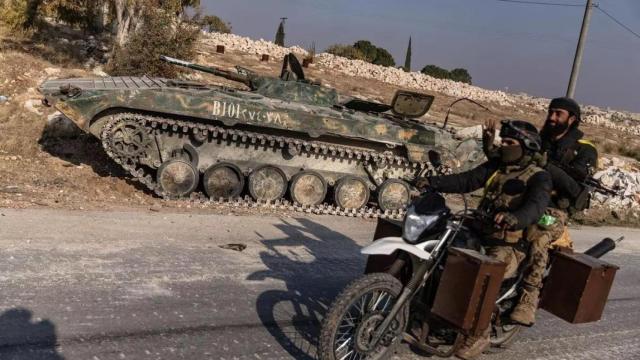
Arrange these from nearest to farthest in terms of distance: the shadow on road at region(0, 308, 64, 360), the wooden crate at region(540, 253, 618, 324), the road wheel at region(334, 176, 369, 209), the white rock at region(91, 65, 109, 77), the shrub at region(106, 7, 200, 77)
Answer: the shadow on road at region(0, 308, 64, 360) < the wooden crate at region(540, 253, 618, 324) < the road wheel at region(334, 176, 369, 209) < the shrub at region(106, 7, 200, 77) < the white rock at region(91, 65, 109, 77)

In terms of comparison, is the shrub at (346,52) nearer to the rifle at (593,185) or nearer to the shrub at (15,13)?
the shrub at (15,13)

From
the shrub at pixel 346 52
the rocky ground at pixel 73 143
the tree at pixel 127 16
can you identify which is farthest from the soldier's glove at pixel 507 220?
the shrub at pixel 346 52

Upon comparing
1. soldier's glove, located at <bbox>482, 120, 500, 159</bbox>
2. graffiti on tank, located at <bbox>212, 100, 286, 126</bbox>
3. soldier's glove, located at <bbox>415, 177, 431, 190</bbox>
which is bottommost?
graffiti on tank, located at <bbox>212, 100, 286, 126</bbox>

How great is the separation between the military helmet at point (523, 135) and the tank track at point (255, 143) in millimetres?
5221

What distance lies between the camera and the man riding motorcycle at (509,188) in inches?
167

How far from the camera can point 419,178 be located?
4.40 meters

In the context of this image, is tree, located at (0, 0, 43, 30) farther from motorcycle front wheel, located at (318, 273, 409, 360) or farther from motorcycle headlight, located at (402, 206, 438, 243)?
motorcycle front wheel, located at (318, 273, 409, 360)

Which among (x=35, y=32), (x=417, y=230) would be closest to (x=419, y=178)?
(x=417, y=230)

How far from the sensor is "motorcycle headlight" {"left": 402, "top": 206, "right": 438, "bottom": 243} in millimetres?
4129

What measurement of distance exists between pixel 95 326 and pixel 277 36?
46.8 meters

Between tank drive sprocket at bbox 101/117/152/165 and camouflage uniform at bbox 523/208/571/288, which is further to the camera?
tank drive sprocket at bbox 101/117/152/165

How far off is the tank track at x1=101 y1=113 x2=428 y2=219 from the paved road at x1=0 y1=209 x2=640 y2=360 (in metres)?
1.21

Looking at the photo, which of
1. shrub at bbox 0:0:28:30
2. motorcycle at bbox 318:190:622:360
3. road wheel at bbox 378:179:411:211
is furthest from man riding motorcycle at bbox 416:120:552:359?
shrub at bbox 0:0:28:30

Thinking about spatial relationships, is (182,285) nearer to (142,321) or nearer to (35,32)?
(142,321)
